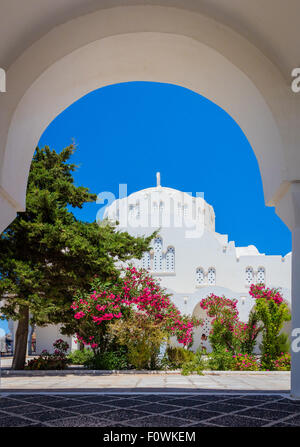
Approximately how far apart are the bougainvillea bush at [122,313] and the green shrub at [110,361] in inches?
12.8

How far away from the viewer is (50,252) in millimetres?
12344

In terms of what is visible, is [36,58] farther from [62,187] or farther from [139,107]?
[139,107]

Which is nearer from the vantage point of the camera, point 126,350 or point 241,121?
point 241,121

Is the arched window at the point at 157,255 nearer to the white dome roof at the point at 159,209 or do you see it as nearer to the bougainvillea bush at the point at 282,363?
the white dome roof at the point at 159,209

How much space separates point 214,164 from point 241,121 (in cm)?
1908

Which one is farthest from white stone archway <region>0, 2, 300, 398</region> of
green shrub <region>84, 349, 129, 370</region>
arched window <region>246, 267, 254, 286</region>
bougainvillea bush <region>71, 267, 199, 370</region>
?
arched window <region>246, 267, 254, 286</region>

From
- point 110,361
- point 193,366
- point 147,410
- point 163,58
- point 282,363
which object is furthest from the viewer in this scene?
point 282,363

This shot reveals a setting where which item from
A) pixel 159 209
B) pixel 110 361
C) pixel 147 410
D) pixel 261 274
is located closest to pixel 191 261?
pixel 159 209

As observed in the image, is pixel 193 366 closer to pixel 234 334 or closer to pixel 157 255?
pixel 234 334

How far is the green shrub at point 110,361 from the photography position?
40.3 feet

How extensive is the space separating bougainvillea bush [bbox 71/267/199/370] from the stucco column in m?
8.18

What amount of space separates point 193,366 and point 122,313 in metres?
2.55

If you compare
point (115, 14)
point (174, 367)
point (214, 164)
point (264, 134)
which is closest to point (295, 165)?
point (264, 134)
